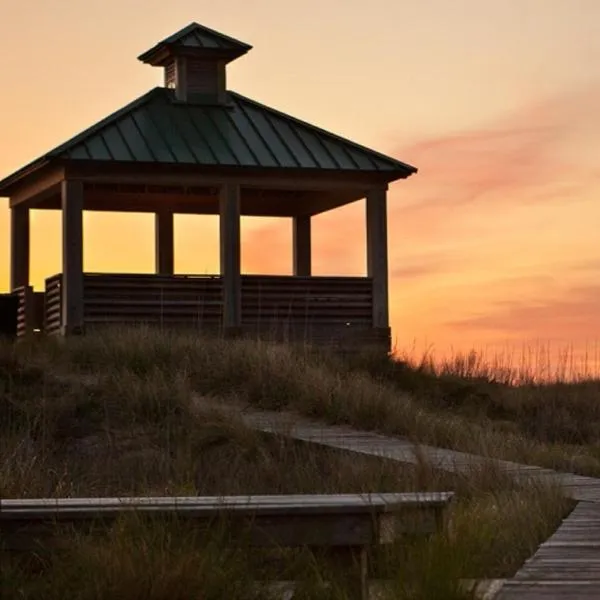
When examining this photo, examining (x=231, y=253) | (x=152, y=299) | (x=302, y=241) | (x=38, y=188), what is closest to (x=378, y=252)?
(x=231, y=253)

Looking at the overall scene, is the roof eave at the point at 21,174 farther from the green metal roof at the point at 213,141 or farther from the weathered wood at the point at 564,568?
the weathered wood at the point at 564,568

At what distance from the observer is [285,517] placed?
7297 millimetres

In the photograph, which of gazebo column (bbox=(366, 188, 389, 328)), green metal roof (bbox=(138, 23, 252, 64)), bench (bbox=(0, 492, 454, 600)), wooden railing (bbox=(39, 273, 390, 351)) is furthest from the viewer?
green metal roof (bbox=(138, 23, 252, 64))

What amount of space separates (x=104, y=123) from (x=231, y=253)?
3024 millimetres

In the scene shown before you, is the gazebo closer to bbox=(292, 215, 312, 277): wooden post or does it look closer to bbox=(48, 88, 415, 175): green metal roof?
bbox=(48, 88, 415, 175): green metal roof

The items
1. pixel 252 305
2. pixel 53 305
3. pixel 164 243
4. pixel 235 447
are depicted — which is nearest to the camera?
pixel 235 447

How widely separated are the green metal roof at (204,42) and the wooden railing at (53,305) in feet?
14.9

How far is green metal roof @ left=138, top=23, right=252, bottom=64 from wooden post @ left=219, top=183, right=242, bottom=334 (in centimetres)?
291

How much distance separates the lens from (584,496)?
9992 mm

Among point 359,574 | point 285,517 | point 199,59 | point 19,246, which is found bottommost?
point 359,574

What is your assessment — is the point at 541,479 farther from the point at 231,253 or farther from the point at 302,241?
the point at 302,241

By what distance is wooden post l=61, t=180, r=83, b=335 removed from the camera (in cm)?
2223

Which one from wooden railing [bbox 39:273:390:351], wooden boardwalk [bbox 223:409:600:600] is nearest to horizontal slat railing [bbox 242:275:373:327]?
wooden railing [bbox 39:273:390:351]


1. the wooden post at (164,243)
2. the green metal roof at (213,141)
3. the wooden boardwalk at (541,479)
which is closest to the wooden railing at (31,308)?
the green metal roof at (213,141)
